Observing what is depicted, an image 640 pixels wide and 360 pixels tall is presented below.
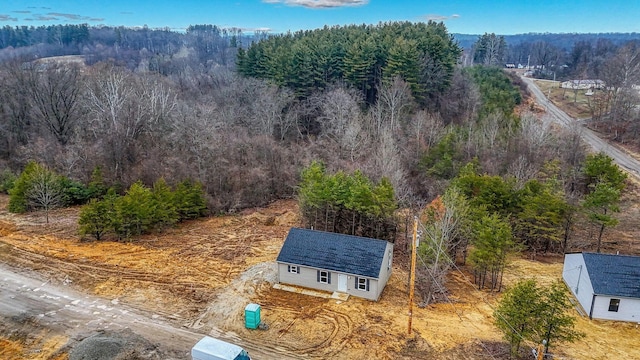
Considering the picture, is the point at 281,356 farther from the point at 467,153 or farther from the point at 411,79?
the point at 411,79

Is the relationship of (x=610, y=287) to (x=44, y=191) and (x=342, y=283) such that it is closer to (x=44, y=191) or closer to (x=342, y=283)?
(x=342, y=283)

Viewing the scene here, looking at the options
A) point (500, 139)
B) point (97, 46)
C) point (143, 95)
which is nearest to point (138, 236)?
point (143, 95)

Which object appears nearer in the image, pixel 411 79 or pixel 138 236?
pixel 138 236

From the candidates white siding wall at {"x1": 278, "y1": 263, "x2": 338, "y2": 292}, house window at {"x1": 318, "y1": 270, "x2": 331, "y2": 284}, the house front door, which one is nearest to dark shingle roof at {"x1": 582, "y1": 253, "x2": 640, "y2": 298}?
the house front door

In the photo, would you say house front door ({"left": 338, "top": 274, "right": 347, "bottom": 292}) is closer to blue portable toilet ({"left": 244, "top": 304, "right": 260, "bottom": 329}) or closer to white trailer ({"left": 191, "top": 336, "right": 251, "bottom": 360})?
blue portable toilet ({"left": 244, "top": 304, "right": 260, "bottom": 329})

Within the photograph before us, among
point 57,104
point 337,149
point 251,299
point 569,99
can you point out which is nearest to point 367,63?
point 337,149
